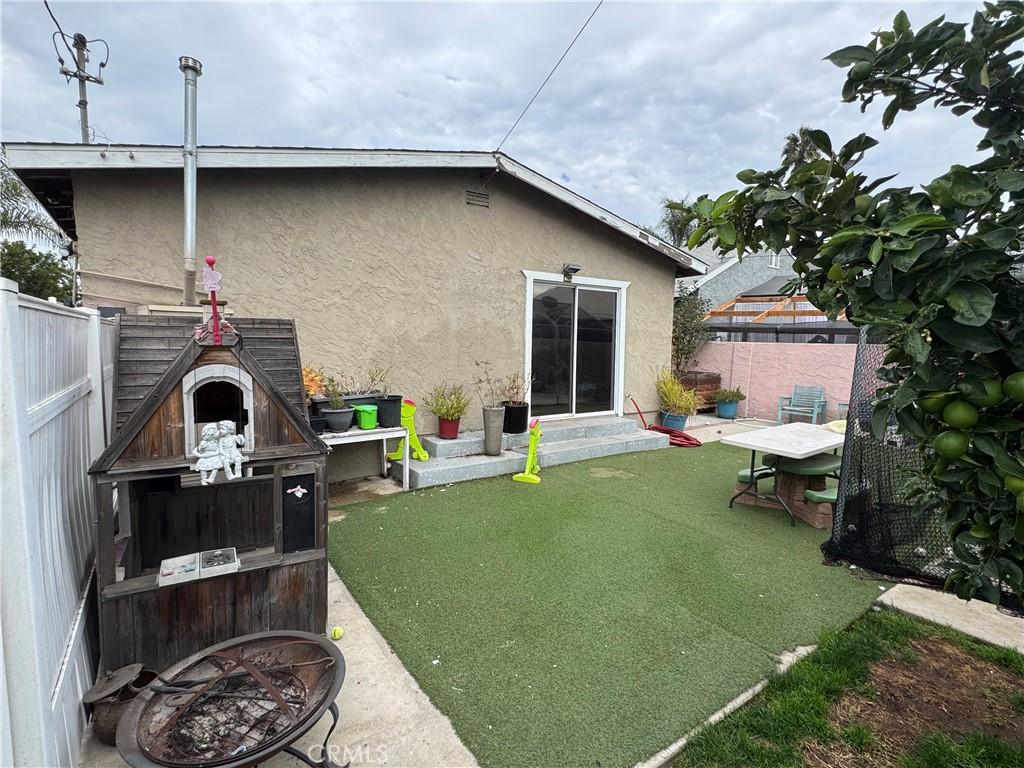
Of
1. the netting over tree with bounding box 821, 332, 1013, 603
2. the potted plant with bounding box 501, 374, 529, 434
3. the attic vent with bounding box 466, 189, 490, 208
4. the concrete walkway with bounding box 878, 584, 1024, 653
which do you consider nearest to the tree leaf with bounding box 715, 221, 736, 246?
the concrete walkway with bounding box 878, 584, 1024, 653

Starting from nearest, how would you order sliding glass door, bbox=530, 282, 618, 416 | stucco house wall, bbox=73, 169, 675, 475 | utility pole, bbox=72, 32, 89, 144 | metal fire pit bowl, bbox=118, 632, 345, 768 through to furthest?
metal fire pit bowl, bbox=118, 632, 345, 768
stucco house wall, bbox=73, 169, 675, 475
sliding glass door, bbox=530, 282, 618, 416
utility pole, bbox=72, 32, 89, 144

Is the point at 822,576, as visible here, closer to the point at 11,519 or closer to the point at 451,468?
the point at 451,468

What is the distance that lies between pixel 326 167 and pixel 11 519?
4.64 metres

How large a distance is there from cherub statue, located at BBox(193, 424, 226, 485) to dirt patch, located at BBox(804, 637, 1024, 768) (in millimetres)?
2851

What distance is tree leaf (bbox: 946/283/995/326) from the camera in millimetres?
981

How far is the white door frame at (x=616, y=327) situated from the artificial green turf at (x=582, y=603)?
254 cm

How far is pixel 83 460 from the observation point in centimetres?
250

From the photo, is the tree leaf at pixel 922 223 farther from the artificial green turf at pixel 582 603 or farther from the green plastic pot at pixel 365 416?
the green plastic pot at pixel 365 416

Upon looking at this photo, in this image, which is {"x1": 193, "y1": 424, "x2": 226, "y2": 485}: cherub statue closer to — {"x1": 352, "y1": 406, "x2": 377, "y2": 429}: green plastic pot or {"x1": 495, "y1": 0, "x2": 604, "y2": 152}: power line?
{"x1": 352, "y1": 406, "x2": 377, "y2": 429}: green plastic pot

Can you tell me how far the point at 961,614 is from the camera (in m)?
3.03

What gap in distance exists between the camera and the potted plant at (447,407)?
609 centimetres

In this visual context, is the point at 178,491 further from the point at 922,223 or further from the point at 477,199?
the point at 477,199

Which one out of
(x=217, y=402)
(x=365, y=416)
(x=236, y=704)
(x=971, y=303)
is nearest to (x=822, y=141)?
(x=971, y=303)

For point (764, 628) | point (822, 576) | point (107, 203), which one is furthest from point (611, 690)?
point (107, 203)
